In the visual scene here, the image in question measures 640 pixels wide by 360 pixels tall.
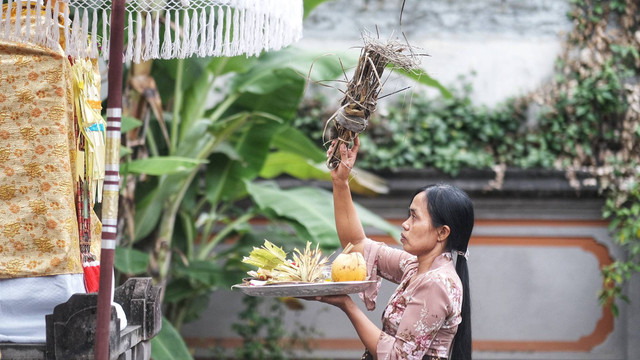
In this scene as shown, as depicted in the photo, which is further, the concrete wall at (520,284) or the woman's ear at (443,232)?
the concrete wall at (520,284)

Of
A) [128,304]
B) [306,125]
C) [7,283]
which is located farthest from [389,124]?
[7,283]

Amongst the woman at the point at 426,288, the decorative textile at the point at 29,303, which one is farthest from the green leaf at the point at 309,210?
the decorative textile at the point at 29,303

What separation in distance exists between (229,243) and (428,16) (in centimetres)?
273

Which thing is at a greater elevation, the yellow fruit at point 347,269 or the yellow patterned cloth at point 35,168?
the yellow patterned cloth at point 35,168

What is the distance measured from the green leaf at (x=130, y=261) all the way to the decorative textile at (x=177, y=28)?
7.50 ft

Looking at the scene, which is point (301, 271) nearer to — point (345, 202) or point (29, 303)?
point (345, 202)

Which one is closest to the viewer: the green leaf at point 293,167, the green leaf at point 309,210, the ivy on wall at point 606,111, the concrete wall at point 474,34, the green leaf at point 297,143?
the green leaf at point 309,210

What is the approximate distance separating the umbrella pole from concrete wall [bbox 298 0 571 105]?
491 centimetres

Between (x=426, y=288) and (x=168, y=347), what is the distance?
8.35ft

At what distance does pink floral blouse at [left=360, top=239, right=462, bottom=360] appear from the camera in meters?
2.51

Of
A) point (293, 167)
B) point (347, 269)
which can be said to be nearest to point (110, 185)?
point (347, 269)

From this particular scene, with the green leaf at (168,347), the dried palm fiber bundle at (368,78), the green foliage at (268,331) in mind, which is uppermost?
the dried palm fiber bundle at (368,78)

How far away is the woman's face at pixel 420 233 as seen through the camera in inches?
A: 104

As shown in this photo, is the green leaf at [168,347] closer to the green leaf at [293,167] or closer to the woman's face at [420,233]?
the green leaf at [293,167]
